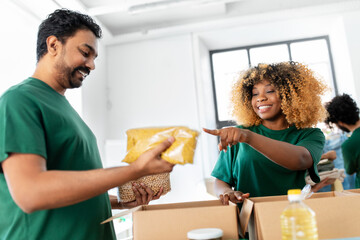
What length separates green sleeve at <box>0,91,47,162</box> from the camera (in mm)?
763

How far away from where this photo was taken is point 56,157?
92cm

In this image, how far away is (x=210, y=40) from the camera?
3.87 metres

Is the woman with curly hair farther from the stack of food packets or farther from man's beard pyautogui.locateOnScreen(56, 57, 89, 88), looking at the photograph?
man's beard pyautogui.locateOnScreen(56, 57, 89, 88)

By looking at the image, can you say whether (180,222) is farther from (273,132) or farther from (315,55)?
(315,55)

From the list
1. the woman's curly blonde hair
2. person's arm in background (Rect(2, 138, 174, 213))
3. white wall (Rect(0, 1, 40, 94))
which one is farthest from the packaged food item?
white wall (Rect(0, 1, 40, 94))

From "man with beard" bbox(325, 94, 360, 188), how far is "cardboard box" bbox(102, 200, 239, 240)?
2.00m

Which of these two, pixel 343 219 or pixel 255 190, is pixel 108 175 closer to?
pixel 343 219

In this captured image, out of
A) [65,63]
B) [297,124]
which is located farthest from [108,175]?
[297,124]

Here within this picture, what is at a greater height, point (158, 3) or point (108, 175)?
point (158, 3)

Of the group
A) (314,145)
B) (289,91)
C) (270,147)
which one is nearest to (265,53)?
(289,91)

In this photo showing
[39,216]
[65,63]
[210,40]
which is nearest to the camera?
[39,216]

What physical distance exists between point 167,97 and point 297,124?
7.60 feet

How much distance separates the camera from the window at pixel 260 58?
3.96 meters

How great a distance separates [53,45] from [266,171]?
3.28 ft
